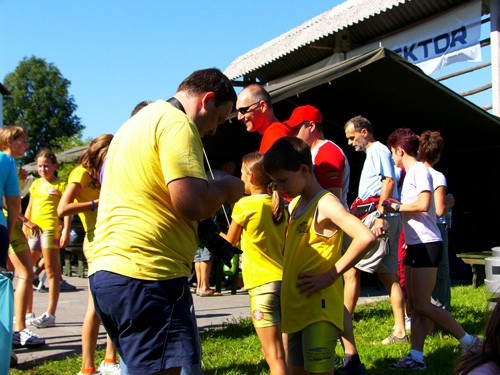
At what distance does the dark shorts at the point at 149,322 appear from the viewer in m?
2.50

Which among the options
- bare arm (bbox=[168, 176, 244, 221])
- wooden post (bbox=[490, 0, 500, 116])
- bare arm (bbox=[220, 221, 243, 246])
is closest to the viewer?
bare arm (bbox=[168, 176, 244, 221])

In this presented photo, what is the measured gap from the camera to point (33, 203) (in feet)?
25.0

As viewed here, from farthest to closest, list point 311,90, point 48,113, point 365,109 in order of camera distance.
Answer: point 48,113 < point 365,109 < point 311,90

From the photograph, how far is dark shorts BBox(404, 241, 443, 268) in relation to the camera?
15.6 feet

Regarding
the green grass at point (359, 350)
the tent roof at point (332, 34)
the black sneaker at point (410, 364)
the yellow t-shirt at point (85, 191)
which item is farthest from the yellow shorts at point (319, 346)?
the tent roof at point (332, 34)

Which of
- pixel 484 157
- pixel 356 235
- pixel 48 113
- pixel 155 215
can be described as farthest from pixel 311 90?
pixel 48 113

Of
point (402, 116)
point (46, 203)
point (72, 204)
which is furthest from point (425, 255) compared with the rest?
point (402, 116)

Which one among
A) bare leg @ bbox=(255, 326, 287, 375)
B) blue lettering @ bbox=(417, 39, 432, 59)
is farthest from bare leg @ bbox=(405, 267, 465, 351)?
blue lettering @ bbox=(417, 39, 432, 59)

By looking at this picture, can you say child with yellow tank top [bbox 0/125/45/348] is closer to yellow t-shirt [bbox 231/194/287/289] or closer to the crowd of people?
the crowd of people

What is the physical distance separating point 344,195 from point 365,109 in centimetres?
578

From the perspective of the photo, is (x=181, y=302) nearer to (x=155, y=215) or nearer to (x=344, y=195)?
(x=155, y=215)

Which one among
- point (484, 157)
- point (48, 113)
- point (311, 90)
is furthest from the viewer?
point (48, 113)

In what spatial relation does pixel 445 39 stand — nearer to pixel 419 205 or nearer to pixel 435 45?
pixel 435 45

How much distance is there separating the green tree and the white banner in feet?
237
